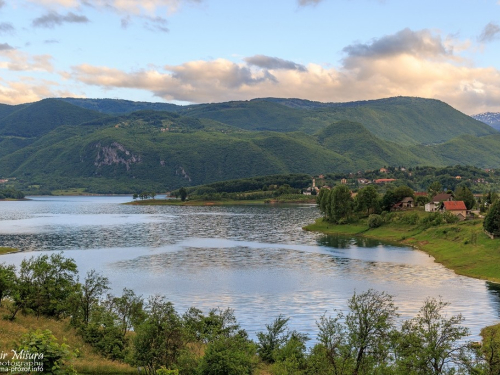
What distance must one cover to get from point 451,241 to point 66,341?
93322 mm

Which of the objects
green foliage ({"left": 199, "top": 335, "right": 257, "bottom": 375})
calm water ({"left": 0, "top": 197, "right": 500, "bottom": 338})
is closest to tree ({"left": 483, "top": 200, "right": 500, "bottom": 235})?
calm water ({"left": 0, "top": 197, "right": 500, "bottom": 338})

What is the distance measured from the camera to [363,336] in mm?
37406

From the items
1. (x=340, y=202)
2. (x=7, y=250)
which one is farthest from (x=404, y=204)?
(x=7, y=250)

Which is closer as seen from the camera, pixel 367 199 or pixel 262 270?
pixel 262 270

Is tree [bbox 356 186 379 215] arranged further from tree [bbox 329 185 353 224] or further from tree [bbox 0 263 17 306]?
tree [bbox 0 263 17 306]

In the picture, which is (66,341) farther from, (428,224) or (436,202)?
(436,202)

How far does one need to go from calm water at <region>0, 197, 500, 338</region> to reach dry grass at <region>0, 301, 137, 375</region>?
18.8 metres

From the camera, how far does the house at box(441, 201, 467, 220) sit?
14512cm

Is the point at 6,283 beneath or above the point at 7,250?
above

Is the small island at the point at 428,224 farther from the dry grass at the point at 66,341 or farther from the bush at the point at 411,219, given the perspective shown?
the dry grass at the point at 66,341

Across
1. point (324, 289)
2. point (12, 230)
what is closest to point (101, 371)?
point (324, 289)

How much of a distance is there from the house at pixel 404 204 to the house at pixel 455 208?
17811mm

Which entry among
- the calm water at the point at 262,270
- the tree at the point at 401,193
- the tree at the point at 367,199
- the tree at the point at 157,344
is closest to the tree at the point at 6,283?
the tree at the point at 157,344

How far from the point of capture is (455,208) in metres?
147
